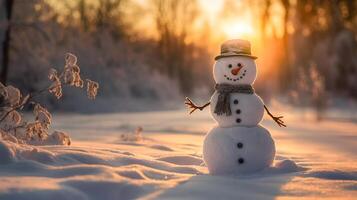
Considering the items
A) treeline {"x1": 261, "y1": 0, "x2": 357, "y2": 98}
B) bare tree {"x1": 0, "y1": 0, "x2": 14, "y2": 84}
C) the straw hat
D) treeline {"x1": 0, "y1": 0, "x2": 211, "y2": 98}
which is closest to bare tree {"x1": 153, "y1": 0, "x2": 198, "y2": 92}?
treeline {"x1": 0, "y1": 0, "x2": 211, "y2": 98}

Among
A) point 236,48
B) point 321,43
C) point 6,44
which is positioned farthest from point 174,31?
point 236,48

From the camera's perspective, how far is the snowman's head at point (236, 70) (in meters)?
4.73

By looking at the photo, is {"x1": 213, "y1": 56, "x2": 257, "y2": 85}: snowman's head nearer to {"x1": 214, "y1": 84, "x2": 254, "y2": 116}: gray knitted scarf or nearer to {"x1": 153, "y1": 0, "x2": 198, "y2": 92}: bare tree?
{"x1": 214, "y1": 84, "x2": 254, "y2": 116}: gray knitted scarf

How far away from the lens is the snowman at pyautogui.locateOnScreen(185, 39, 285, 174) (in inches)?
178

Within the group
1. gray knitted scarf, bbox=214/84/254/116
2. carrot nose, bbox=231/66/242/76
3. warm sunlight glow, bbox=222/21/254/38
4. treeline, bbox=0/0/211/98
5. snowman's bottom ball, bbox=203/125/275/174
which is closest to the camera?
snowman's bottom ball, bbox=203/125/275/174

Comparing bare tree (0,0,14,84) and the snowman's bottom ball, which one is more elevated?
bare tree (0,0,14,84)

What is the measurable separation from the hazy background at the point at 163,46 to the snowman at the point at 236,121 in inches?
345

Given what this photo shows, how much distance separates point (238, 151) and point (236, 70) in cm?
72

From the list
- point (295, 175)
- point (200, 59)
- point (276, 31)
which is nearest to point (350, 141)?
point (295, 175)

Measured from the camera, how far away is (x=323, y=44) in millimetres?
28000

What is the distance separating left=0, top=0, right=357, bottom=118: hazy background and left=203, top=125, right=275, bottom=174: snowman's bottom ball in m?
9.01

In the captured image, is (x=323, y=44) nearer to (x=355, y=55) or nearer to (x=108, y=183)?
(x=355, y=55)

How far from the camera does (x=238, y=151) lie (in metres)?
4.50

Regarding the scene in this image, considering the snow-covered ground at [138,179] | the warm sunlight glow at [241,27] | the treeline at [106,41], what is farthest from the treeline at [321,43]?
the snow-covered ground at [138,179]
